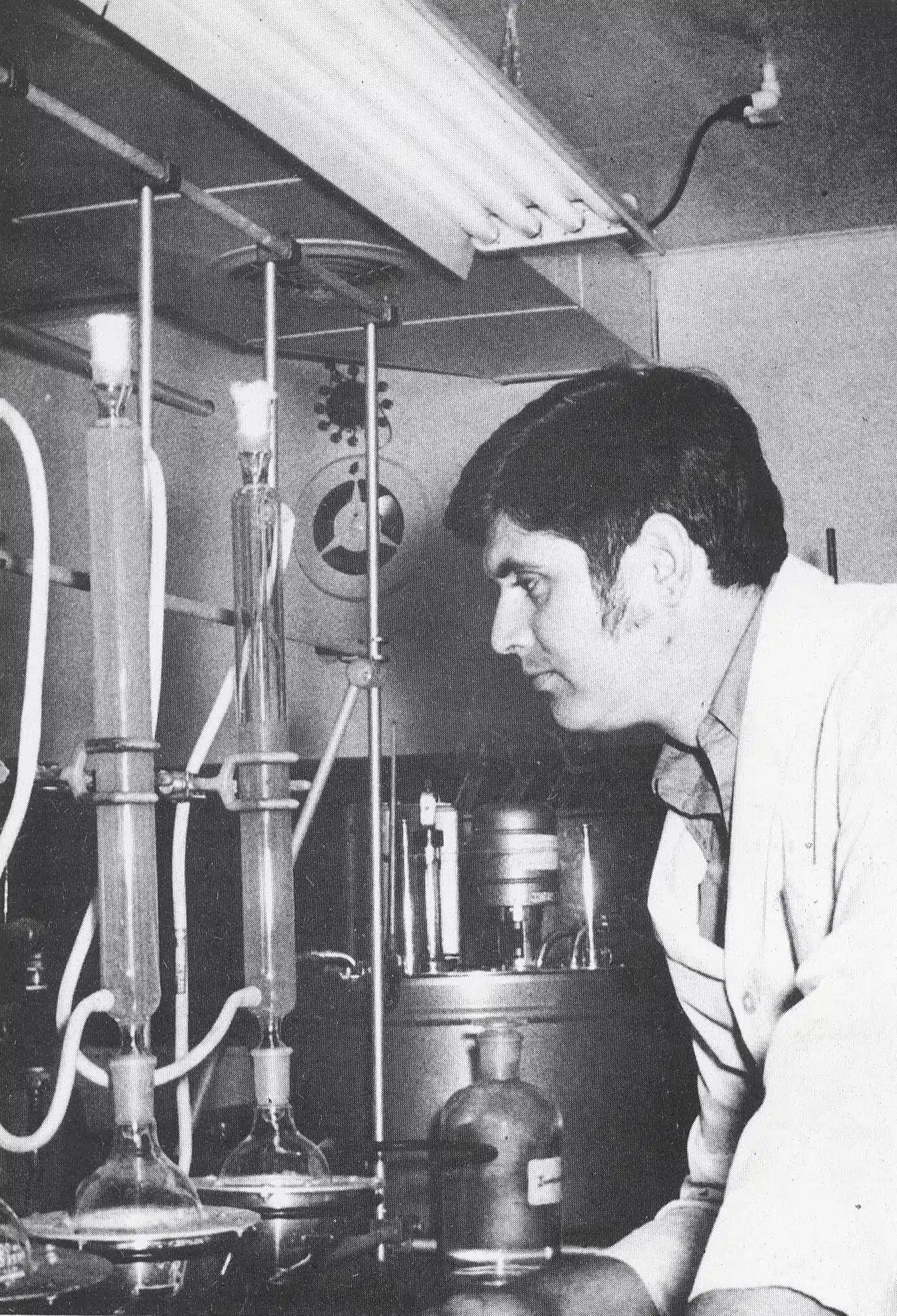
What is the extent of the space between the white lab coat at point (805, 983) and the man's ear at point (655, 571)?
89mm

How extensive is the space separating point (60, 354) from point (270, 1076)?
0.60 metres

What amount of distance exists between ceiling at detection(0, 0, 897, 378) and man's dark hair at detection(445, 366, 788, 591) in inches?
9.1

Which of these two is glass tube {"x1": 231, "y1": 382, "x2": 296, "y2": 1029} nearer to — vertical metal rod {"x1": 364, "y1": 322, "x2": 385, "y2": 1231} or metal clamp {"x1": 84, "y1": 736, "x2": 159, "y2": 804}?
metal clamp {"x1": 84, "y1": 736, "x2": 159, "y2": 804}

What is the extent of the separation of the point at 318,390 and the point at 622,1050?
176 cm

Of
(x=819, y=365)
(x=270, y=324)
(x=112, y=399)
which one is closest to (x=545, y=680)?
(x=270, y=324)

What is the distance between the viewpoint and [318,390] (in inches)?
139

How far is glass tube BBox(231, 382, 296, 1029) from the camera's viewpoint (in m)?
1.10

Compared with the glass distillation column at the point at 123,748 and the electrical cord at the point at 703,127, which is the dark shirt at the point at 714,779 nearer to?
the glass distillation column at the point at 123,748

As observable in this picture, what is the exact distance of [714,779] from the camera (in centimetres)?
148

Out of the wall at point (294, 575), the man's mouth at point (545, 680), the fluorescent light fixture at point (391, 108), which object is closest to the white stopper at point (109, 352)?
the fluorescent light fixture at point (391, 108)

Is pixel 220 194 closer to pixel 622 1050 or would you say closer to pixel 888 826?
pixel 888 826

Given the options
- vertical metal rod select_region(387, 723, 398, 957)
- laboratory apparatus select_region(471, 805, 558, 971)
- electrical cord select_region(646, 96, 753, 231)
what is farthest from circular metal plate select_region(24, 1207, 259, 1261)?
electrical cord select_region(646, 96, 753, 231)

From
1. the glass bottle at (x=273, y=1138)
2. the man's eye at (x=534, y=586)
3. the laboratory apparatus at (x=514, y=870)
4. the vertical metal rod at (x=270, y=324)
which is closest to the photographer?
the glass bottle at (x=273, y=1138)

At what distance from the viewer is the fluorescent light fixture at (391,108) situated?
1158mm
